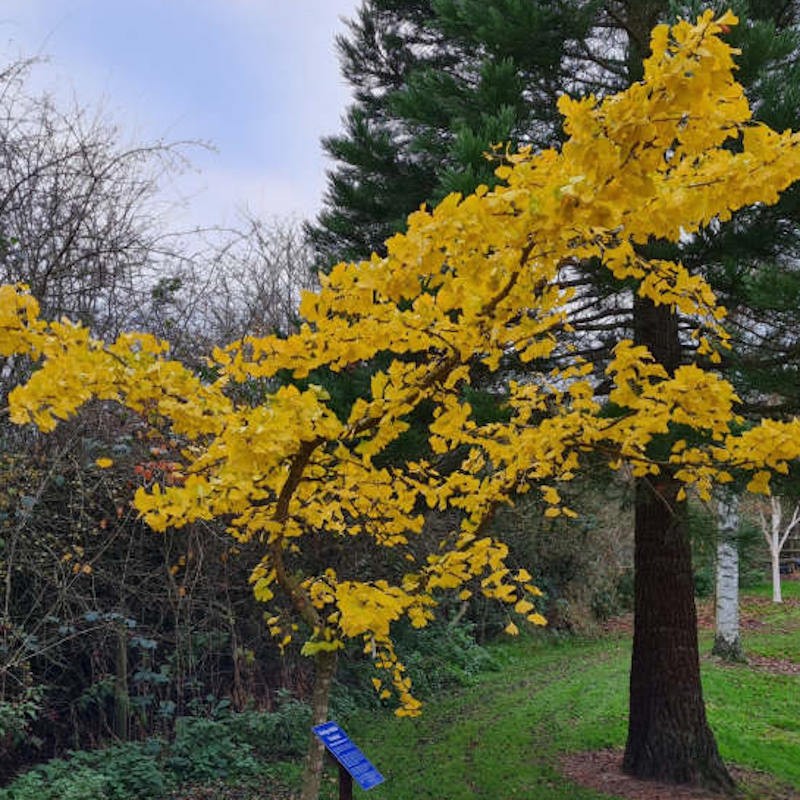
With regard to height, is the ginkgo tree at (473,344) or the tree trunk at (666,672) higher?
the ginkgo tree at (473,344)

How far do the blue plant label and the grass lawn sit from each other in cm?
221

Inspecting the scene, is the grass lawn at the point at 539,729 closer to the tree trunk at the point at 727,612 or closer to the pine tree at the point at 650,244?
the tree trunk at the point at 727,612

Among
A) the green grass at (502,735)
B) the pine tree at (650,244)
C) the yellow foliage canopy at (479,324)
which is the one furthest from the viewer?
the green grass at (502,735)

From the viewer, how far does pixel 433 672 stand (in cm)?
836

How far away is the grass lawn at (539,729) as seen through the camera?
5141mm

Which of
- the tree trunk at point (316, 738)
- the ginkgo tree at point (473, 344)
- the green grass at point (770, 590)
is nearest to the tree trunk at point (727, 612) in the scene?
the ginkgo tree at point (473, 344)

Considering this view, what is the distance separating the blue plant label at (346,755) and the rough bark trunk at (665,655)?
273cm

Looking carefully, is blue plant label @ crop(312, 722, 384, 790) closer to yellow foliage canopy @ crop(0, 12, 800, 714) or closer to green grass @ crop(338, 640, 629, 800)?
yellow foliage canopy @ crop(0, 12, 800, 714)

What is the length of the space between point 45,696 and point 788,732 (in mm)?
6017

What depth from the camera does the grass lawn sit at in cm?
514

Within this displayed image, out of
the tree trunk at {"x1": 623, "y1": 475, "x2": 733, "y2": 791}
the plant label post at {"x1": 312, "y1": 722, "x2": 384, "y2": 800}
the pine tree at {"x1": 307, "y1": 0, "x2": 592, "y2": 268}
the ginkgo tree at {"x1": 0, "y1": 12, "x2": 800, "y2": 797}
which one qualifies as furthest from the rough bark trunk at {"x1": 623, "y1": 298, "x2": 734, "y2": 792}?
the plant label post at {"x1": 312, "y1": 722, "x2": 384, "y2": 800}

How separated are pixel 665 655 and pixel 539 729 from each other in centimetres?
198

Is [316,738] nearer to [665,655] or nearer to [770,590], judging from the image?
[665,655]

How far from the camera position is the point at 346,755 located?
294cm
